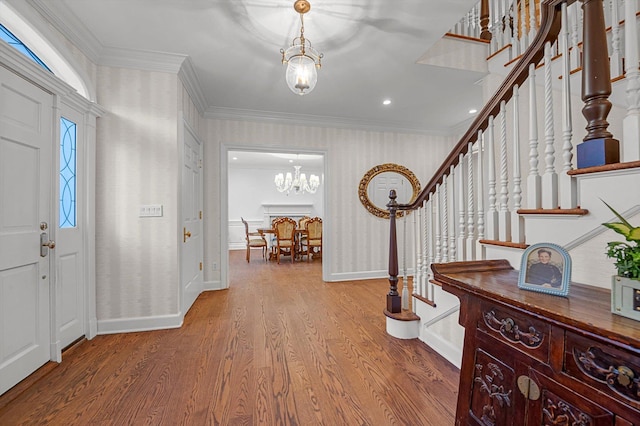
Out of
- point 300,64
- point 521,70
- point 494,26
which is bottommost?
point 521,70

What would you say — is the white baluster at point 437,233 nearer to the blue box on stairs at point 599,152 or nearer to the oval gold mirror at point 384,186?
the blue box on stairs at point 599,152

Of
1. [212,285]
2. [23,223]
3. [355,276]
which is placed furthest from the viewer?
[355,276]

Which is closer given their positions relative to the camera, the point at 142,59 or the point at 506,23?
the point at 142,59

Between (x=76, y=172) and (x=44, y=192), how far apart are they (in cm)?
41

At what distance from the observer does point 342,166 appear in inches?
174

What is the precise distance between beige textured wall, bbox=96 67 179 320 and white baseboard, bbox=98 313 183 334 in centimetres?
5

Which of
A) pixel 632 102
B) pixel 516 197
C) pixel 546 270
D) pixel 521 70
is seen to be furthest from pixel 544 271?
pixel 521 70

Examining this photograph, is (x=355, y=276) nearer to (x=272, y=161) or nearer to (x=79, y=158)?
(x=79, y=158)

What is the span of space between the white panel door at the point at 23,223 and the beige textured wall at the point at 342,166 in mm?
1993

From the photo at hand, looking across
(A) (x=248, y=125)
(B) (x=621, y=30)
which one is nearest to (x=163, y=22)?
(A) (x=248, y=125)

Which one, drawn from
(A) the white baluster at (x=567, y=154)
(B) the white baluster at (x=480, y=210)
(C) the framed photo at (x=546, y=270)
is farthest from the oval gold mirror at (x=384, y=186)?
(C) the framed photo at (x=546, y=270)

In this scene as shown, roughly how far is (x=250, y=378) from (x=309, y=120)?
11.5 feet

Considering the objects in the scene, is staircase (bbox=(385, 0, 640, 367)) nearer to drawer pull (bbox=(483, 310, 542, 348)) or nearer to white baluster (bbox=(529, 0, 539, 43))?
white baluster (bbox=(529, 0, 539, 43))

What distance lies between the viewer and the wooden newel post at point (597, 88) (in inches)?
39.0
